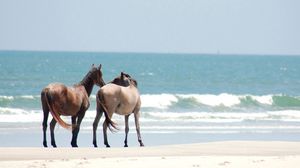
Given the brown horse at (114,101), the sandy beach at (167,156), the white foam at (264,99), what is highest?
the brown horse at (114,101)

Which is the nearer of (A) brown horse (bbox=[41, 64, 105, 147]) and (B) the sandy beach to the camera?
(B) the sandy beach

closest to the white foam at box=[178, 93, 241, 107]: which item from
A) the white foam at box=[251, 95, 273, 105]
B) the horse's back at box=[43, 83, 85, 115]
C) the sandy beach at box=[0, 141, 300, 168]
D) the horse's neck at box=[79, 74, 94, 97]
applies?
the white foam at box=[251, 95, 273, 105]

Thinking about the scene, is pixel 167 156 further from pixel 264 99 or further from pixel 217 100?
pixel 264 99

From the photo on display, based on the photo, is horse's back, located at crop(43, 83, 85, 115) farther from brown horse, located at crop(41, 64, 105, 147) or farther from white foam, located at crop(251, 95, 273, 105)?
white foam, located at crop(251, 95, 273, 105)

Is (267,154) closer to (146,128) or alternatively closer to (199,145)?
(199,145)

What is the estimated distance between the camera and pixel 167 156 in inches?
516

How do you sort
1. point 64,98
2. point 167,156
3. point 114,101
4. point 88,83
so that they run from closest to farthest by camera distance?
point 167,156, point 64,98, point 114,101, point 88,83

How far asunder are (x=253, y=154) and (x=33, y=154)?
380cm

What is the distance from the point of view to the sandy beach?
12.0 m

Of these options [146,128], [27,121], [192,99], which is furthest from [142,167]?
[192,99]

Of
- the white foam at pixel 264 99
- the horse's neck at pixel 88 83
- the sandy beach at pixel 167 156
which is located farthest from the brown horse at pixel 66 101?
the white foam at pixel 264 99

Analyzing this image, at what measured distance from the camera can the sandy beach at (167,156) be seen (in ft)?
39.4

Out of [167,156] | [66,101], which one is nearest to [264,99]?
[66,101]

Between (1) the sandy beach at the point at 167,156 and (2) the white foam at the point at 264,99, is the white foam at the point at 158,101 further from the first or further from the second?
(1) the sandy beach at the point at 167,156
